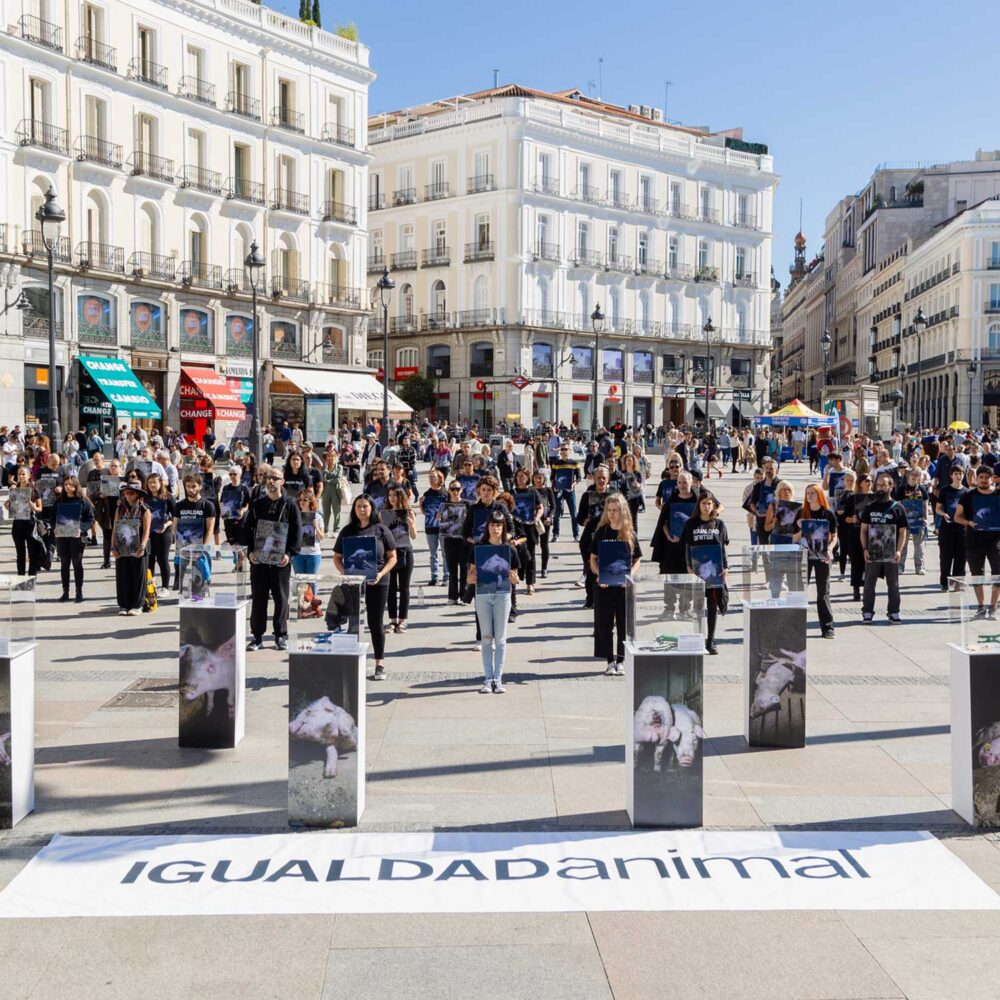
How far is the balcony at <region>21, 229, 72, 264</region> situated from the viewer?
3603 cm

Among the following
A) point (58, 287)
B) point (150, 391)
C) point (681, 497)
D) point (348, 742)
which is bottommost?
point (348, 742)

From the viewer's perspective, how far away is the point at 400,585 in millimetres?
12336

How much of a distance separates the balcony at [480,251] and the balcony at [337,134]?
11234 millimetres

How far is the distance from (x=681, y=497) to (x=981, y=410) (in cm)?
6786

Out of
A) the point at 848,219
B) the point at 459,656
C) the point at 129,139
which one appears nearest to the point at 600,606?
the point at 459,656

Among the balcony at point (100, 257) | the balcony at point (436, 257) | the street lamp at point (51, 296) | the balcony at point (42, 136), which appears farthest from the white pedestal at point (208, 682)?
the balcony at point (436, 257)

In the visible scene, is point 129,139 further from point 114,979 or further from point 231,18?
point 114,979

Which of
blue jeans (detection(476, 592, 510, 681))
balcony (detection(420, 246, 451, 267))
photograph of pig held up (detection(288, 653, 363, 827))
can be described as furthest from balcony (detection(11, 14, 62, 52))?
photograph of pig held up (detection(288, 653, 363, 827))

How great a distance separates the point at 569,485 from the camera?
21078 millimetres

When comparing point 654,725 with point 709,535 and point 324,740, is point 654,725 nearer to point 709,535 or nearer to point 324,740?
point 324,740

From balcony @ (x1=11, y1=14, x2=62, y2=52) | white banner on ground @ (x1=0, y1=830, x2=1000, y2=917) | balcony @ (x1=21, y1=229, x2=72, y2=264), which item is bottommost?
white banner on ground @ (x1=0, y1=830, x2=1000, y2=917)

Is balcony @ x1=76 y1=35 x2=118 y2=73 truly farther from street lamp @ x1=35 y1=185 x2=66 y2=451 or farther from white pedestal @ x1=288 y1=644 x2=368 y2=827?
white pedestal @ x1=288 y1=644 x2=368 y2=827

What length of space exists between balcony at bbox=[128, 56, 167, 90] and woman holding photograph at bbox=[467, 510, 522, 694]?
34.5 meters

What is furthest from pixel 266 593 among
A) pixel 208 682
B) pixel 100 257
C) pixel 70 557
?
pixel 100 257
